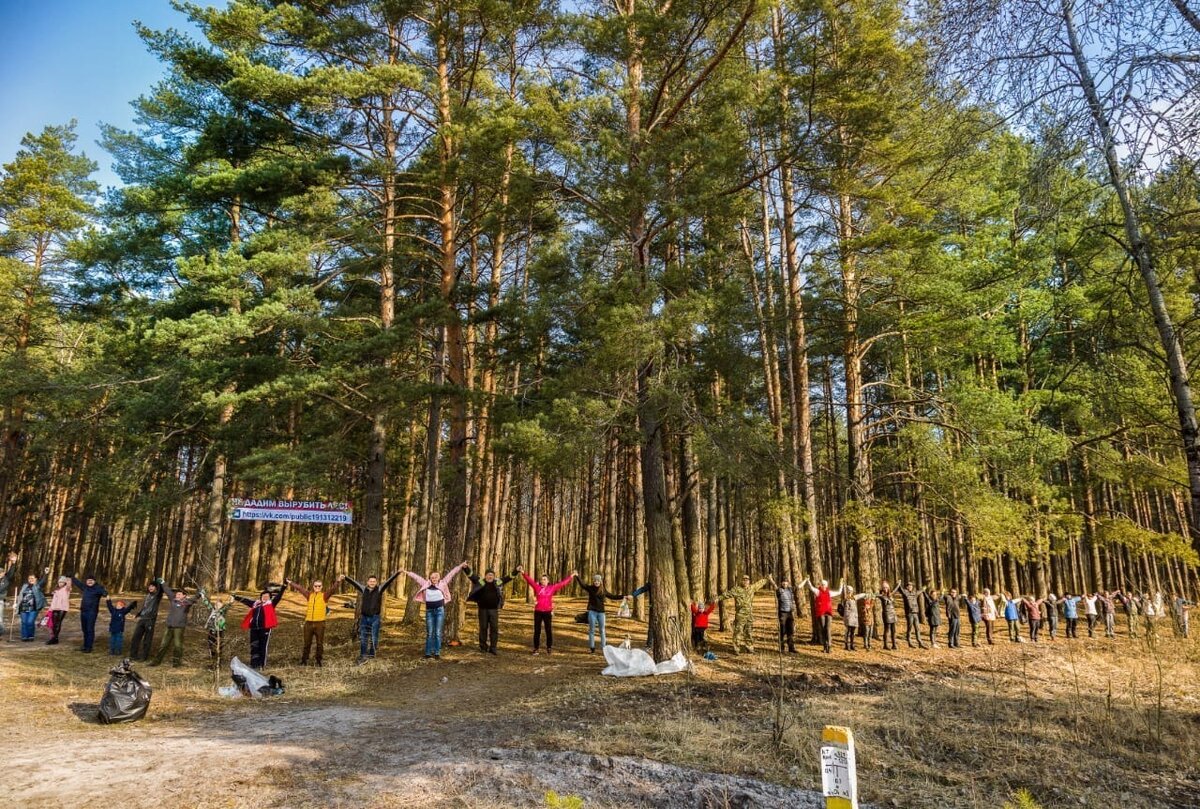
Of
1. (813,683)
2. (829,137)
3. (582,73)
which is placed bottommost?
(813,683)

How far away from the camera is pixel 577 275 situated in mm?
12984

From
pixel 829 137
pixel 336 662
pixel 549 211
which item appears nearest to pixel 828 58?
pixel 829 137

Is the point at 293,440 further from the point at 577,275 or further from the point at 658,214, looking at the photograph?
the point at 658,214

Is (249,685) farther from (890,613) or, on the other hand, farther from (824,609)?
(890,613)

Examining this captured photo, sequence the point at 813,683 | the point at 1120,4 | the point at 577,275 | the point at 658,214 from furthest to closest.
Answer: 1. the point at 577,275
2. the point at 658,214
3. the point at 813,683
4. the point at 1120,4

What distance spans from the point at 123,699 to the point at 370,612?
4.86m

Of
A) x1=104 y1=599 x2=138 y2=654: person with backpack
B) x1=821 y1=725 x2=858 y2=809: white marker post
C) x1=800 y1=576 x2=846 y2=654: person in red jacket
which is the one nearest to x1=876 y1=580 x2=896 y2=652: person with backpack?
x1=800 y1=576 x2=846 y2=654: person in red jacket

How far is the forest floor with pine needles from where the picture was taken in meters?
5.46

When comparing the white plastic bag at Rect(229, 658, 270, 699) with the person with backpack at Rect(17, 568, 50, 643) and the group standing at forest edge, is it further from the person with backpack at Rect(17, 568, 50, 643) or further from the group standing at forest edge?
the person with backpack at Rect(17, 568, 50, 643)

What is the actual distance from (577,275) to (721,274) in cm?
381

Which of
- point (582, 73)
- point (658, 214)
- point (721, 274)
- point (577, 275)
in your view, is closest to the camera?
point (658, 214)

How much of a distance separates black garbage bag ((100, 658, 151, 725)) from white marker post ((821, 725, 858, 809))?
8204 mm

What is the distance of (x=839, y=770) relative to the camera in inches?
136

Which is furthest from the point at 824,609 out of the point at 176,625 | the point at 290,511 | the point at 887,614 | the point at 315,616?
the point at 176,625
